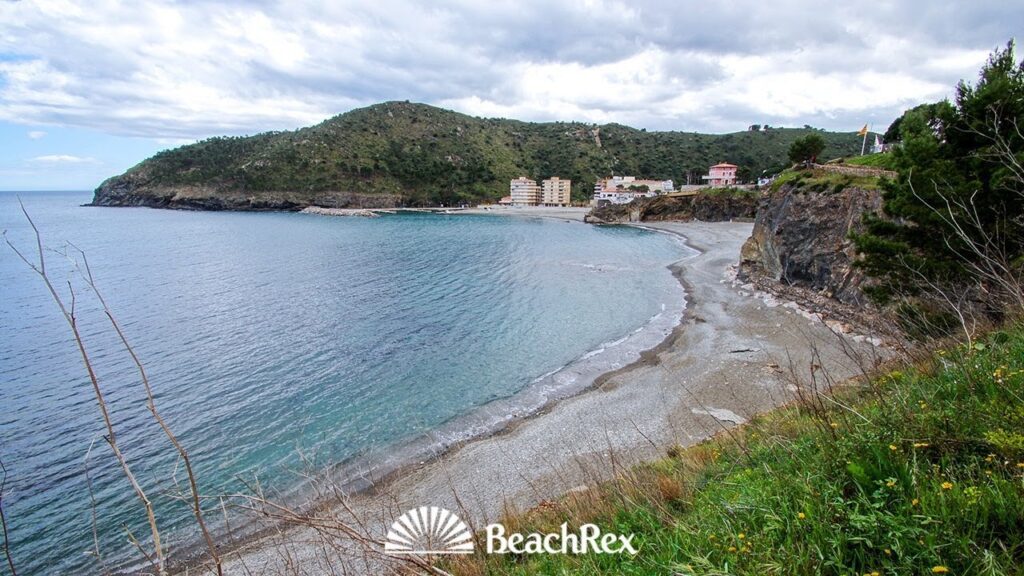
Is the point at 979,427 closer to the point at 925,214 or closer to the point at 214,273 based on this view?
the point at 925,214

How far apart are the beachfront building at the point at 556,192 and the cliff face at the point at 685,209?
39.3 m

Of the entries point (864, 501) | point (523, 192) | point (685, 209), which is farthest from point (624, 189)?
point (864, 501)

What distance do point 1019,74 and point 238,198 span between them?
13567 cm

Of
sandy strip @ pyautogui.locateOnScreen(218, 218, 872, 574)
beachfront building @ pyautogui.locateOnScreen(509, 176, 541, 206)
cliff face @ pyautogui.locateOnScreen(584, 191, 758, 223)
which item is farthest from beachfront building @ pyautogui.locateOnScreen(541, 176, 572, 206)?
sandy strip @ pyautogui.locateOnScreen(218, 218, 872, 574)

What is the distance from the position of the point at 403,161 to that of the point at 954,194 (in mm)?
127957

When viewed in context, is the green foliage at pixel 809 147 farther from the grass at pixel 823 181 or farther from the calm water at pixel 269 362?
the calm water at pixel 269 362

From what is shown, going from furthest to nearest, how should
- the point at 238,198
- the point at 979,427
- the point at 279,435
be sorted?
the point at 238,198 → the point at 279,435 → the point at 979,427

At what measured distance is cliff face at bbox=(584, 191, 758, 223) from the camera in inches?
Answer: 2921

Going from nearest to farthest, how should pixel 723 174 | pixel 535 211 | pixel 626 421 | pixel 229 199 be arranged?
1. pixel 626 421
2. pixel 723 174
3. pixel 535 211
4. pixel 229 199

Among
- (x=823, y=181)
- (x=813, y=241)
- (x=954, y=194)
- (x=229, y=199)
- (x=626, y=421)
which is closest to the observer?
(x=954, y=194)

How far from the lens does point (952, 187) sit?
437 inches

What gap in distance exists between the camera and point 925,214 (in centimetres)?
1228

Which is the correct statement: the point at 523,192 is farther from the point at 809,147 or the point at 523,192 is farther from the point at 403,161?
the point at 809,147

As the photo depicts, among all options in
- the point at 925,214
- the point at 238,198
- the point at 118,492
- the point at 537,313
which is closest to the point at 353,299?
the point at 537,313
